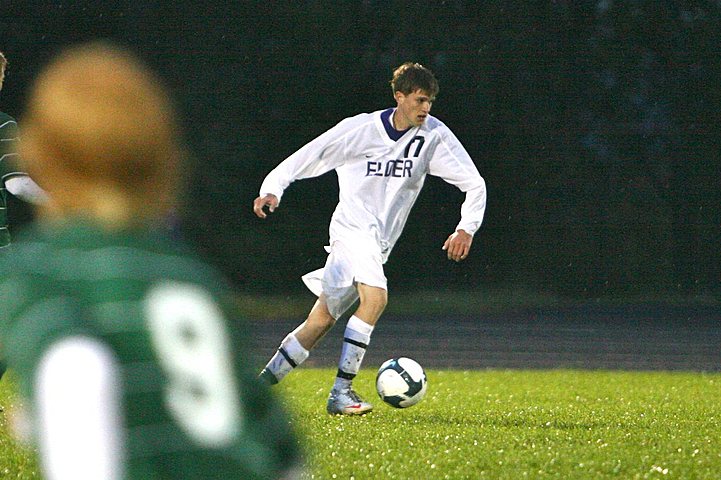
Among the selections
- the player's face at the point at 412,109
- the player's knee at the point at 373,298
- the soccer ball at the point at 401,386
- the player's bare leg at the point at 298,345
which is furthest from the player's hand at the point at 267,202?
the soccer ball at the point at 401,386

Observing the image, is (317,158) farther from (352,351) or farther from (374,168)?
(352,351)

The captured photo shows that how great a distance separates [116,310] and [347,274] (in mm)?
6967

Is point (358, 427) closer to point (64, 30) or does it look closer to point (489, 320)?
point (489, 320)

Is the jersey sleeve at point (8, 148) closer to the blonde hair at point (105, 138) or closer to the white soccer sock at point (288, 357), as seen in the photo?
the white soccer sock at point (288, 357)

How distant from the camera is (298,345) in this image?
9258 millimetres

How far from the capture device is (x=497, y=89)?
83.6 feet

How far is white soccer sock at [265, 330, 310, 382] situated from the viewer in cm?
923

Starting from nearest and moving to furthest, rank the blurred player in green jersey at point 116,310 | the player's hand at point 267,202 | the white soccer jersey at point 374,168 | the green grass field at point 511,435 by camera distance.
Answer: the blurred player in green jersey at point 116,310
the green grass field at point 511,435
the player's hand at point 267,202
the white soccer jersey at point 374,168

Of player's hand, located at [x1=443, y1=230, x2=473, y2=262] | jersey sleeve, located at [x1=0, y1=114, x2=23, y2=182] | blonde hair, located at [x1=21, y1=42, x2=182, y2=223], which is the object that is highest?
blonde hair, located at [x1=21, y1=42, x2=182, y2=223]

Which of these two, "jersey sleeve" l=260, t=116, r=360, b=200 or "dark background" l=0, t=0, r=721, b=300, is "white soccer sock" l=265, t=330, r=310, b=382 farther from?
"dark background" l=0, t=0, r=721, b=300

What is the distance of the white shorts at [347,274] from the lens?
9164mm

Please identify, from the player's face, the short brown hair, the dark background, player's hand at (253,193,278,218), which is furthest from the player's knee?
the dark background

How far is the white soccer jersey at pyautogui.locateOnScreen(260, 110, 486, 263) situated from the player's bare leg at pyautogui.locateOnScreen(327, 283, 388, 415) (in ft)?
1.21

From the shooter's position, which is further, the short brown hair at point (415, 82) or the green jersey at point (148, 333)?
the short brown hair at point (415, 82)
